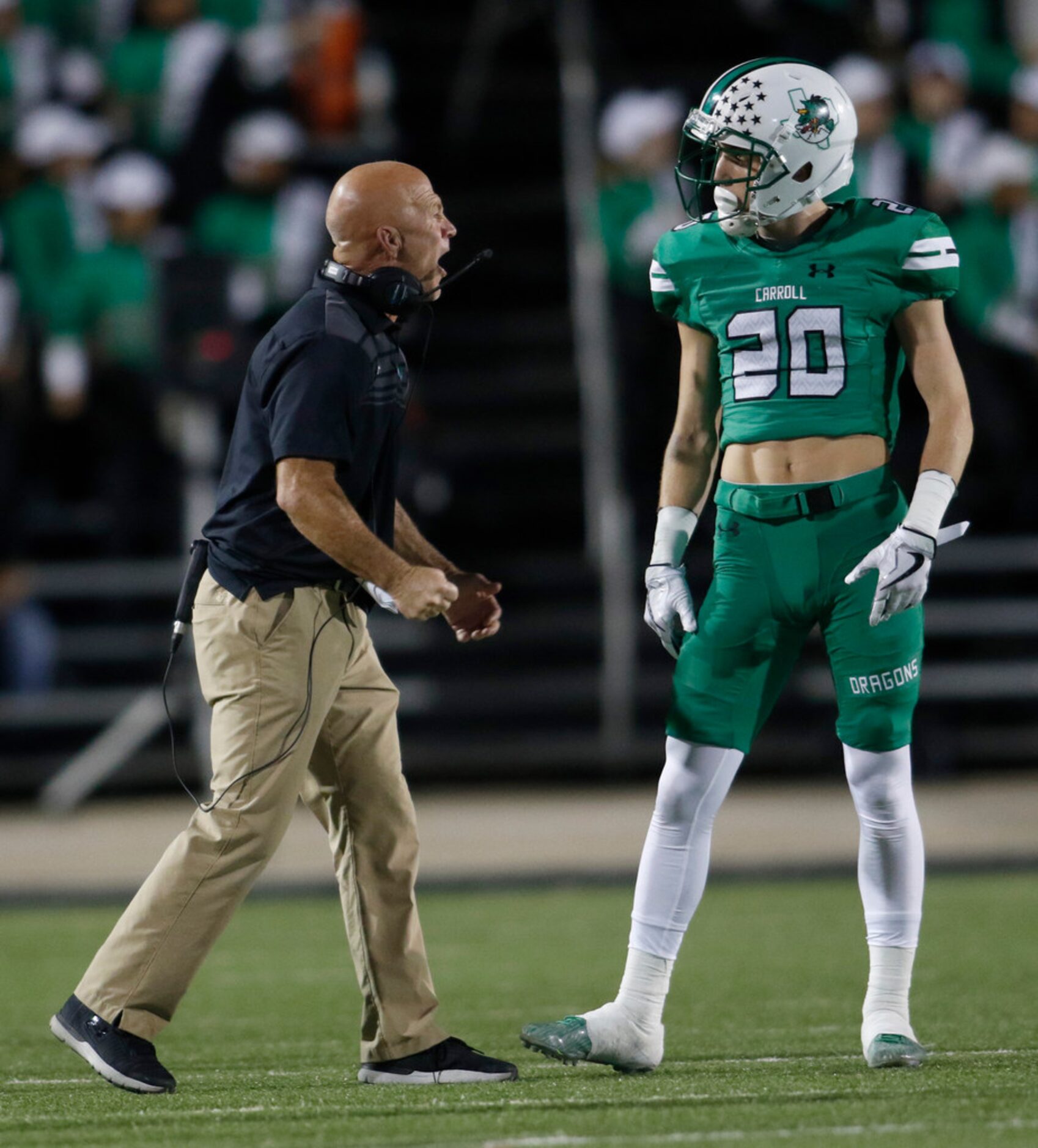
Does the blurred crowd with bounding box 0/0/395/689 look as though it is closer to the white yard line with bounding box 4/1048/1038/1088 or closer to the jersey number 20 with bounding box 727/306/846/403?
the white yard line with bounding box 4/1048/1038/1088

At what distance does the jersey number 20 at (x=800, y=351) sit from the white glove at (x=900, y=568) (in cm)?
38

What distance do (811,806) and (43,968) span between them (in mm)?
4629

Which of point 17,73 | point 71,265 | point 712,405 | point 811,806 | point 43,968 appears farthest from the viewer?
point 17,73

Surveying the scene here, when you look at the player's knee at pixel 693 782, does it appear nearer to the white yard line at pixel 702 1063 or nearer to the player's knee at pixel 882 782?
the player's knee at pixel 882 782

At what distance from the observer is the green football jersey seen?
4762mm

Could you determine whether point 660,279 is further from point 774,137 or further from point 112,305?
point 112,305

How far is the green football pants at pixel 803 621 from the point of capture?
186 inches

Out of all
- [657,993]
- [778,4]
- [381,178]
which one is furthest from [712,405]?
[778,4]

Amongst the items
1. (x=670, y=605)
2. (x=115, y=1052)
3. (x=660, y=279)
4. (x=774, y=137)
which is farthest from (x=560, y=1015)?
(x=774, y=137)

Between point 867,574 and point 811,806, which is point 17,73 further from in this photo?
point 867,574

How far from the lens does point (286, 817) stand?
4.63 m

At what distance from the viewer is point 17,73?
1293 cm

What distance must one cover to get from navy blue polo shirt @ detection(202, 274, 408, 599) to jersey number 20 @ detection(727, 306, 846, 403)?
2.56 ft

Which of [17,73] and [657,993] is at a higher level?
[17,73]
